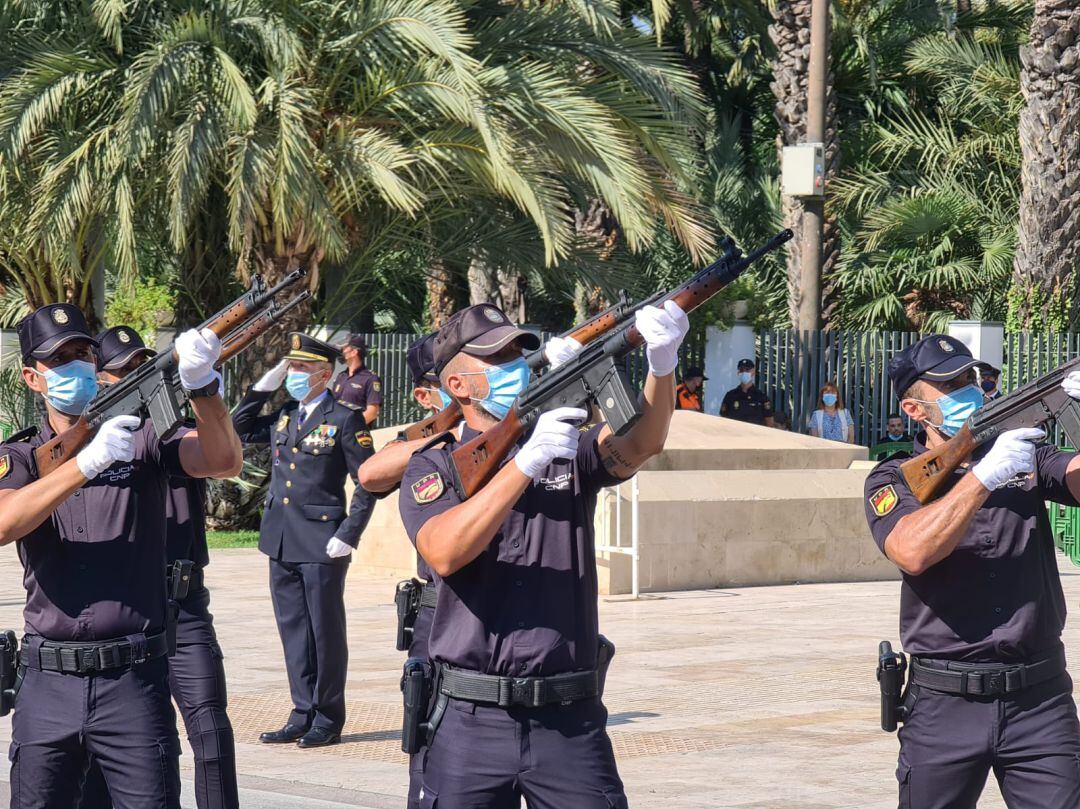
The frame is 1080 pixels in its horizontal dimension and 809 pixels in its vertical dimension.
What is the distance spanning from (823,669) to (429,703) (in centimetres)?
587

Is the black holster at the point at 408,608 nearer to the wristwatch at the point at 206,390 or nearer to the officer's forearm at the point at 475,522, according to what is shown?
the wristwatch at the point at 206,390

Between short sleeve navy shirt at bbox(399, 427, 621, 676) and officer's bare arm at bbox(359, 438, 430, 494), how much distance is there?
7.10 ft

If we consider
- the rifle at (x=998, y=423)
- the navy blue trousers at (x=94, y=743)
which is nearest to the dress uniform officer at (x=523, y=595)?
the rifle at (x=998, y=423)

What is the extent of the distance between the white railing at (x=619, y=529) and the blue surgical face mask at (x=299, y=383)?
4.86m

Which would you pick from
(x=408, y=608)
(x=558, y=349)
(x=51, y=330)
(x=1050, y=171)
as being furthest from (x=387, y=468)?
(x=1050, y=171)

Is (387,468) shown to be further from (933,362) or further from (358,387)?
(358,387)

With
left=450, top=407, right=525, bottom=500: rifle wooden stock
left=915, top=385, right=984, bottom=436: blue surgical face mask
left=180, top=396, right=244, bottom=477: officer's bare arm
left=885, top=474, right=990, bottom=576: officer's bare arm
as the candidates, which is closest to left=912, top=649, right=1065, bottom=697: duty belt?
left=885, top=474, right=990, bottom=576: officer's bare arm

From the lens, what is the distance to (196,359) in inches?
199

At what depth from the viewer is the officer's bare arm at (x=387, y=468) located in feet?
21.2

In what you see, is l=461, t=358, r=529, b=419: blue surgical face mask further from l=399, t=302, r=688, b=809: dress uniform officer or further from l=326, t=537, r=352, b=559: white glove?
l=326, t=537, r=352, b=559: white glove

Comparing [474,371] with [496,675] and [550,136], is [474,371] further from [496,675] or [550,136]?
[550,136]

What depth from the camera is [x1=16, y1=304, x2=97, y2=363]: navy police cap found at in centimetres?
522

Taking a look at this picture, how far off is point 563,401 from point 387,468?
2.29 metres

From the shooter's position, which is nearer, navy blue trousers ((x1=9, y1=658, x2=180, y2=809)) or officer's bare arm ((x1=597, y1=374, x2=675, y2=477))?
officer's bare arm ((x1=597, y1=374, x2=675, y2=477))
